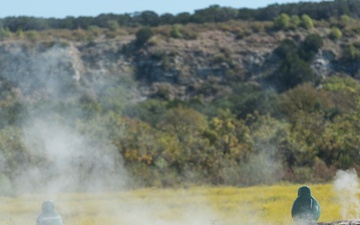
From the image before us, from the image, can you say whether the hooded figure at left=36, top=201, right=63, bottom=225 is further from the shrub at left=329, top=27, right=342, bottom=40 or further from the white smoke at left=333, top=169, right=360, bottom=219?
the shrub at left=329, top=27, right=342, bottom=40

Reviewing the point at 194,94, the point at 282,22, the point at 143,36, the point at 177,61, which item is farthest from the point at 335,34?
the point at 143,36

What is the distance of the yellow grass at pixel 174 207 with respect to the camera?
69.6 ft

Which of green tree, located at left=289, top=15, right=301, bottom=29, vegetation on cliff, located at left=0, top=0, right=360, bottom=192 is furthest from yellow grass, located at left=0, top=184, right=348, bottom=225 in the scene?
green tree, located at left=289, top=15, right=301, bottom=29

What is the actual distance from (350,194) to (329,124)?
2212 centimetres

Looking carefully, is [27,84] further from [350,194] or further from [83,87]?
[83,87]

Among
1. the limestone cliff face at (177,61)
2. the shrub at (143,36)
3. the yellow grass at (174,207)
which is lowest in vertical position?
the limestone cliff face at (177,61)

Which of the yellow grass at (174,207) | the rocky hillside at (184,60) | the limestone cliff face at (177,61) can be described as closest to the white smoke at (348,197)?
the yellow grass at (174,207)

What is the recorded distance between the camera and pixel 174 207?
26.0m

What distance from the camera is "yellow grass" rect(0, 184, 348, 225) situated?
69.6 ft

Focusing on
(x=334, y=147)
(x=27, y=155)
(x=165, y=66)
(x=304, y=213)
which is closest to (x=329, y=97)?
(x=334, y=147)

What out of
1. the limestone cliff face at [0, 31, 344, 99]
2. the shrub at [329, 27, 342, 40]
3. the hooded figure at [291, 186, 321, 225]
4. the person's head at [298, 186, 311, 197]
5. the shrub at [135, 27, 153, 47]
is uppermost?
the person's head at [298, 186, 311, 197]

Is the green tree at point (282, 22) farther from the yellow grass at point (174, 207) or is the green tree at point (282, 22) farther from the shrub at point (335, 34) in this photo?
the yellow grass at point (174, 207)

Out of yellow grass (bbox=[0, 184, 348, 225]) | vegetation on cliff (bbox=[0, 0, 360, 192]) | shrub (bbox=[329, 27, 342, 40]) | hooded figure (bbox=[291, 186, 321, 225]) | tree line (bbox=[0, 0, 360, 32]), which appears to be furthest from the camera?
tree line (bbox=[0, 0, 360, 32])

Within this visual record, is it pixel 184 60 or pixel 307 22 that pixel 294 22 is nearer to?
pixel 307 22
